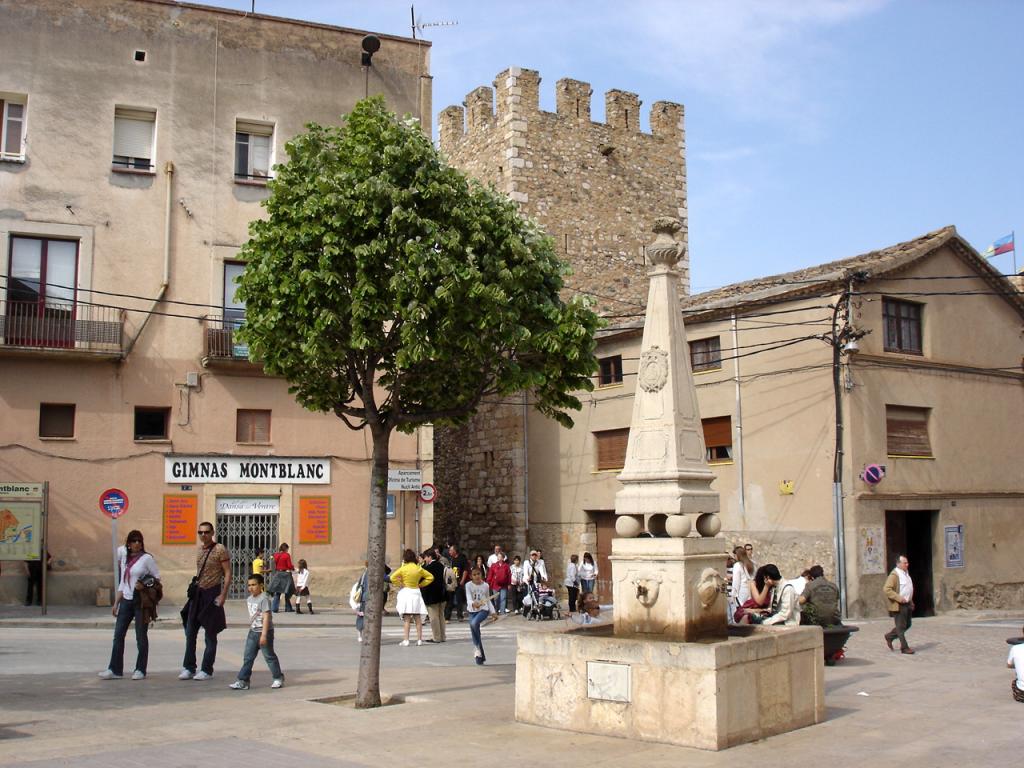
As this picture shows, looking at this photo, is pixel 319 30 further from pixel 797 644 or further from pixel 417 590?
pixel 797 644

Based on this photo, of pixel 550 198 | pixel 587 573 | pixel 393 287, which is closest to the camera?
pixel 393 287

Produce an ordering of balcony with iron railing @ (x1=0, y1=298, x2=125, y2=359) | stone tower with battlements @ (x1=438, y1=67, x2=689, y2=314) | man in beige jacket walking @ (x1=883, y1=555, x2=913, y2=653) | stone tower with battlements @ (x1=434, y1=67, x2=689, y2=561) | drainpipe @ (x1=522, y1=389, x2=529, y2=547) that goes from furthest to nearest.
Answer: stone tower with battlements @ (x1=438, y1=67, x2=689, y2=314) → stone tower with battlements @ (x1=434, y1=67, x2=689, y2=561) → drainpipe @ (x1=522, y1=389, x2=529, y2=547) → balcony with iron railing @ (x1=0, y1=298, x2=125, y2=359) → man in beige jacket walking @ (x1=883, y1=555, x2=913, y2=653)

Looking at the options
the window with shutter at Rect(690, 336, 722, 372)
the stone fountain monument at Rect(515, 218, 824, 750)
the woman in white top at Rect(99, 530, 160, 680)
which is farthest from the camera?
the window with shutter at Rect(690, 336, 722, 372)

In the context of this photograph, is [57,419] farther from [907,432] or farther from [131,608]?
[907,432]

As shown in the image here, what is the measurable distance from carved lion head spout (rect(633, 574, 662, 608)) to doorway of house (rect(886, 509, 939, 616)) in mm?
14749

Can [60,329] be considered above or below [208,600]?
above

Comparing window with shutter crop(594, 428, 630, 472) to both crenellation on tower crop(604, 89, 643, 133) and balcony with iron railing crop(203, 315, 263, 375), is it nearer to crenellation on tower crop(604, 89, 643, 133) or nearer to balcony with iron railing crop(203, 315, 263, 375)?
balcony with iron railing crop(203, 315, 263, 375)

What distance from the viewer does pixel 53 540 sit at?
21.9 meters

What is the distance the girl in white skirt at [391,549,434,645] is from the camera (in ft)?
53.4

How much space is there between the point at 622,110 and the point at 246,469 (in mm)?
17109

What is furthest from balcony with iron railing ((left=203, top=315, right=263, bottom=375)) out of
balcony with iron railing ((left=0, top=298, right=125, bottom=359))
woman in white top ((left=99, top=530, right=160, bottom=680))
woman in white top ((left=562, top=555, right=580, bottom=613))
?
woman in white top ((left=99, top=530, right=160, bottom=680))

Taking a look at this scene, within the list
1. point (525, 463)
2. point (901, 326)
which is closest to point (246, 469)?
point (525, 463)

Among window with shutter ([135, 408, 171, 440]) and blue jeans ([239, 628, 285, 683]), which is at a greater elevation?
window with shutter ([135, 408, 171, 440])

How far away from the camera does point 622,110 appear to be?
3369cm
